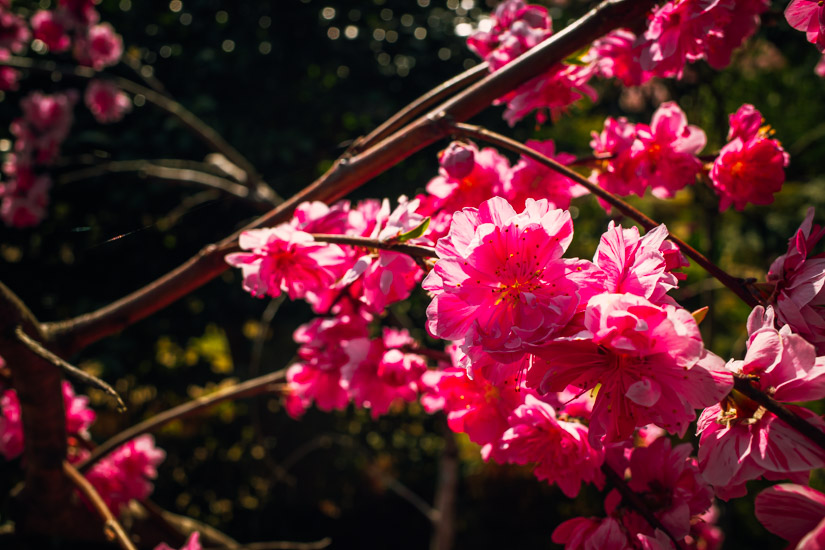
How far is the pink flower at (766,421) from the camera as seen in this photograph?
1.72ft

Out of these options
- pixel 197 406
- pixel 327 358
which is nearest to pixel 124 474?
pixel 197 406

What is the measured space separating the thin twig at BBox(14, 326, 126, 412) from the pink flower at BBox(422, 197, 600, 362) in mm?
423

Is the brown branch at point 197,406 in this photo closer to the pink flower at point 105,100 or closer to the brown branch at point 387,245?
the brown branch at point 387,245

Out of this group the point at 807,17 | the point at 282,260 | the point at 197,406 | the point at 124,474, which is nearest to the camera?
the point at 807,17

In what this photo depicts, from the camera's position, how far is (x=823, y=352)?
617mm

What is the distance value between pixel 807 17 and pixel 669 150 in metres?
0.34

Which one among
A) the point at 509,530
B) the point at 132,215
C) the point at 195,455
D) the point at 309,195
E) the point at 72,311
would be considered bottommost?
the point at 509,530

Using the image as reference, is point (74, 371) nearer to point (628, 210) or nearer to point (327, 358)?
point (327, 358)

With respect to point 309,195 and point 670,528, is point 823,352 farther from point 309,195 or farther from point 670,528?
point 309,195

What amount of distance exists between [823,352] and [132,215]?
2986mm

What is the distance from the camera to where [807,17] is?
2.37 ft

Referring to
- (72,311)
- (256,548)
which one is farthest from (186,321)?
(256,548)

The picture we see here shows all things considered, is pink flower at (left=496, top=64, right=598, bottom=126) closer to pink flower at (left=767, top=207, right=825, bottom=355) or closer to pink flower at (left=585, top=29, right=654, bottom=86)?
pink flower at (left=585, top=29, right=654, bottom=86)

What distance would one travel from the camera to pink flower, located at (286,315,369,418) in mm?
1104
